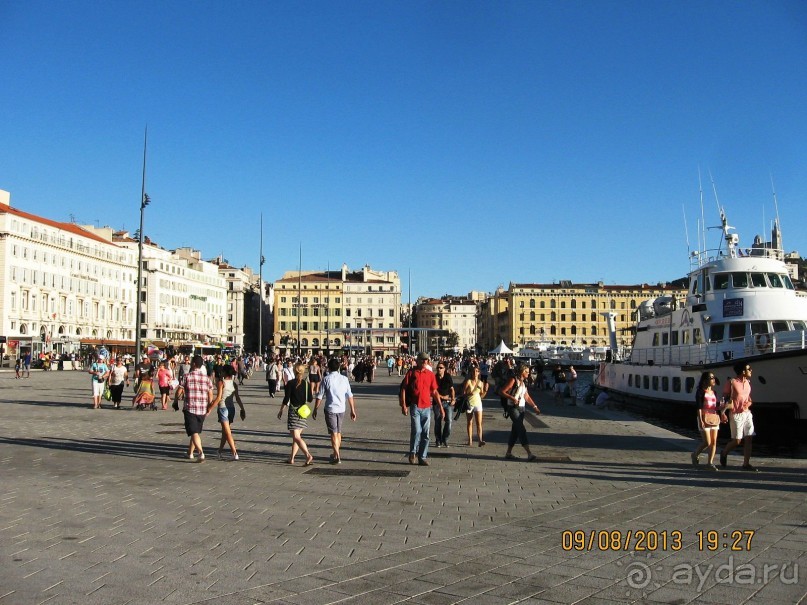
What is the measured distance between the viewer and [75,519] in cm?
833

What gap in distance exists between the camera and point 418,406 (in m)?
13.0

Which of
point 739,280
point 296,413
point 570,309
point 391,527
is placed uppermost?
point 570,309

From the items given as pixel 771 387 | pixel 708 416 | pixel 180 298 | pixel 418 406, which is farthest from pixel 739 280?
pixel 180 298

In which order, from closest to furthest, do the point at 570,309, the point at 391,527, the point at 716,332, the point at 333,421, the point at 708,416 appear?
the point at 391,527, the point at 708,416, the point at 333,421, the point at 716,332, the point at 570,309

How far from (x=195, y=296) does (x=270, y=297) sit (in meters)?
62.4

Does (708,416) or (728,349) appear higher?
(728,349)

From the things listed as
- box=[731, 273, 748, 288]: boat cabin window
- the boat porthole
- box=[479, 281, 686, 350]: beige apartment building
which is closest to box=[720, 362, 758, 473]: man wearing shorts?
the boat porthole

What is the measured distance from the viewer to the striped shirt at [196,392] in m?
12.9

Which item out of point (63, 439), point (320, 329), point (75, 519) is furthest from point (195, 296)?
point (75, 519)

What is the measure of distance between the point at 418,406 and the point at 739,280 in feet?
59.0

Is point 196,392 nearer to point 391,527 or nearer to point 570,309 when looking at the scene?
point 391,527

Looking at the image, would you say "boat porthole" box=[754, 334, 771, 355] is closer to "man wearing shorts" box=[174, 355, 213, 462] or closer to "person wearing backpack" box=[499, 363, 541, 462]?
"person wearing backpack" box=[499, 363, 541, 462]

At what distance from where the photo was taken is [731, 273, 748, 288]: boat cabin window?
26.9 metres

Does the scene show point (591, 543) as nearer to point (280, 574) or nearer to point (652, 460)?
point (280, 574)
